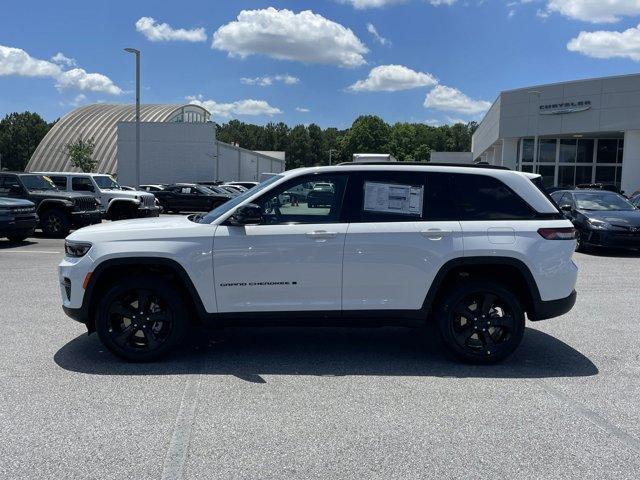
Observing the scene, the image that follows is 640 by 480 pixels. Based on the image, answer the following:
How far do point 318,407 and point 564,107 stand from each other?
40288mm

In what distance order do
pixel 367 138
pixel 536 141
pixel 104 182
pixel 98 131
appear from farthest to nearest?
pixel 367 138 → pixel 98 131 → pixel 536 141 → pixel 104 182

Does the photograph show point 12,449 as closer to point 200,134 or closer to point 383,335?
point 383,335

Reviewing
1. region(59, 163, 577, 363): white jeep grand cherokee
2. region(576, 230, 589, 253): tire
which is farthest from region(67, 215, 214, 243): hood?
region(576, 230, 589, 253): tire

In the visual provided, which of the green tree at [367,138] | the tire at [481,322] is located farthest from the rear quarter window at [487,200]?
the green tree at [367,138]

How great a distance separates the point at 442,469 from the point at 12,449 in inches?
104

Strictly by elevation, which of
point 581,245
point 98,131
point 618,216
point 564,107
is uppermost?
point 98,131

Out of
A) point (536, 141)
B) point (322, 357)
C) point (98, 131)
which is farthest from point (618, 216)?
point (98, 131)

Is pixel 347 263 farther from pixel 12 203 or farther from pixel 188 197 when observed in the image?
pixel 188 197

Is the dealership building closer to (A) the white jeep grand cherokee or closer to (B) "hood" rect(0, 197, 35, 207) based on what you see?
(B) "hood" rect(0, 197, 35, 207)

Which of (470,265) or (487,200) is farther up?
(487,200)

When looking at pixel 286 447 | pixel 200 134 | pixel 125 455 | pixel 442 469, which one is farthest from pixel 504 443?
pixel 200 134

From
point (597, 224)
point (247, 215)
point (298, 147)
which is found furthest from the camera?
point (298, 147)

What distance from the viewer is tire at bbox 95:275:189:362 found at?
16.5 ft

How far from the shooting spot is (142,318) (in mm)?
5121
